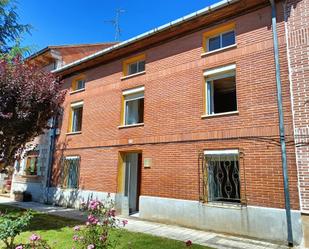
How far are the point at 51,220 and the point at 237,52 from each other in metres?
9.30

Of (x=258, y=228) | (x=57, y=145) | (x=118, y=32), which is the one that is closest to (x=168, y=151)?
(x=258, y=228)

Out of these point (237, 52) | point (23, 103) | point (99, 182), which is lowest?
point (99, 182)

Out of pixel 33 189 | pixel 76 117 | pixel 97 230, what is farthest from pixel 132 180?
pixel 97 230

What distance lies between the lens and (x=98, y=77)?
1438 cm

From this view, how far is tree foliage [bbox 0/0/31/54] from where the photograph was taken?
14.2m

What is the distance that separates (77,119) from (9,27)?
6.01m

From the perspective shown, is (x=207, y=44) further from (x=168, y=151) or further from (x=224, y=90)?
(x=168, y=151)

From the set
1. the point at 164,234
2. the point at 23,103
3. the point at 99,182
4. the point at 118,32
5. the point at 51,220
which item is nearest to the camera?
the point at 164,234

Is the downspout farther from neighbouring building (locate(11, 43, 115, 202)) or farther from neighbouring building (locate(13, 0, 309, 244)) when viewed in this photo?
neighbouring building (locate(13, 0, 309, 244))

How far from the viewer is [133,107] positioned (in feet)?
42.3

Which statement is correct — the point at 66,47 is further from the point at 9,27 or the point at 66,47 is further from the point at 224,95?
the point at 224,95

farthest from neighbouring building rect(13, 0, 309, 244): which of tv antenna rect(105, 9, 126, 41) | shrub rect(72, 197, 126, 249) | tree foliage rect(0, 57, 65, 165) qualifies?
tv antenna rect(105, 9, 126, 41)

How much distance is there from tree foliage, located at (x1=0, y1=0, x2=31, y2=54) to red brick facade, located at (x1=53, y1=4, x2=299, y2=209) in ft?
15.9

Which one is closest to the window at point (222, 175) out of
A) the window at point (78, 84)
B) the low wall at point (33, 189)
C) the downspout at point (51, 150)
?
the window at point (78, 84)
